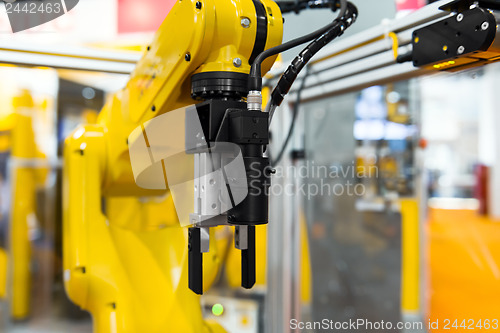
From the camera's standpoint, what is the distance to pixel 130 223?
4.50 feet

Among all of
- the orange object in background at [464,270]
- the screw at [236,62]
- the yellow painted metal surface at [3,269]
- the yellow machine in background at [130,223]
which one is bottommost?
the orange object in background at [464,270]

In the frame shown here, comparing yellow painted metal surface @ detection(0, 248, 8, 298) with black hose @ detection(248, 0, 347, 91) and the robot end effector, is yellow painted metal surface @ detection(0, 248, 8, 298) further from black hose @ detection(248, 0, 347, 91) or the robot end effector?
black hose @ detection(248, 0, 347, 91)

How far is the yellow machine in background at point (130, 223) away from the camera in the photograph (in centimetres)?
93

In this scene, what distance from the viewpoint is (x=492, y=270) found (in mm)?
4684

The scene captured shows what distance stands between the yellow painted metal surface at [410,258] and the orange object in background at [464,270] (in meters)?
0.18

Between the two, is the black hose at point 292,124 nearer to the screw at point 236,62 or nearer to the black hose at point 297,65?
the black hose at point 297,65

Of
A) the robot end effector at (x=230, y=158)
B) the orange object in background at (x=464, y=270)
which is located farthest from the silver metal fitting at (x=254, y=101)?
the orange object in background at (x=464, y=270)

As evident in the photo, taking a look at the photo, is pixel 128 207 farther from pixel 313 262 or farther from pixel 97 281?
pixel 313 262

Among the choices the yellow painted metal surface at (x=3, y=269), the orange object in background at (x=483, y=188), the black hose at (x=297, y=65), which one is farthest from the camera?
the orange object in background at (x=483, y=188)

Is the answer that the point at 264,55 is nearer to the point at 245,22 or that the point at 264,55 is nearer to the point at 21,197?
the point at 245,22

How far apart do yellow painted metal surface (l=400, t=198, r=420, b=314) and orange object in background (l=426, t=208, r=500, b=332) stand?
0.60 ft

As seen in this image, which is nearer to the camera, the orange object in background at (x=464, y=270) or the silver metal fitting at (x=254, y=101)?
the silver metal fitting at (x=254, y=101)

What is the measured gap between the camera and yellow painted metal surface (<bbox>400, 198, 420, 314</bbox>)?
3.12 metres

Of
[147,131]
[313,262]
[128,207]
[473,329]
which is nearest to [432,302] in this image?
[313,262]
